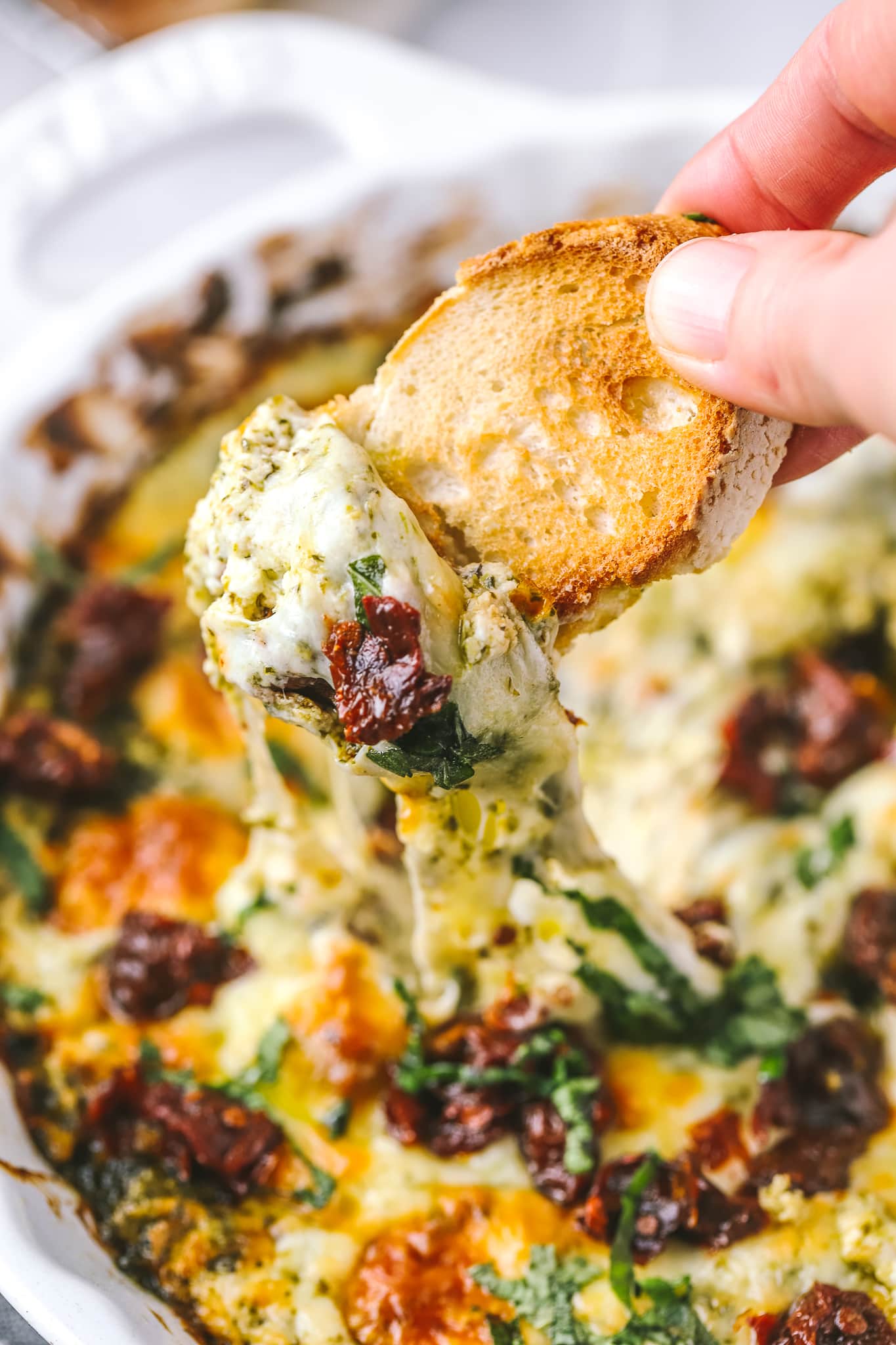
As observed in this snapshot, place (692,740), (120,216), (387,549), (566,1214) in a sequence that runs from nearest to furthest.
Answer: (387,549), (566,1214), (692,740), (120,216)

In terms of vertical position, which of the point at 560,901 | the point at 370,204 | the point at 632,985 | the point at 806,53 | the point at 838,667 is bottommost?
the point at 838,667

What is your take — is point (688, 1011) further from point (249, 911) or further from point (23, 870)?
point (23, 870)

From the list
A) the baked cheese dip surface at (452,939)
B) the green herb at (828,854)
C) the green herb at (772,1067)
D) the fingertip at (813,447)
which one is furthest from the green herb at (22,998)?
the fingertip at (813,447)

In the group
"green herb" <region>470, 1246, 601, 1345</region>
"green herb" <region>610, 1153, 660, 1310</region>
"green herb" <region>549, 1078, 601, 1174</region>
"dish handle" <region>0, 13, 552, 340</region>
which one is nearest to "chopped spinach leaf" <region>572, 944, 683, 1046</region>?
"green herb" <region>549, 1078, 601, 1174</region>

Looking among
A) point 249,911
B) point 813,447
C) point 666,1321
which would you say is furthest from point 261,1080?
point 813,447

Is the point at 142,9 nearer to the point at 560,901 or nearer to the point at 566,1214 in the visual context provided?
the point at 560,901

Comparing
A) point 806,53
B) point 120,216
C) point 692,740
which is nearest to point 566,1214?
point 692,740
